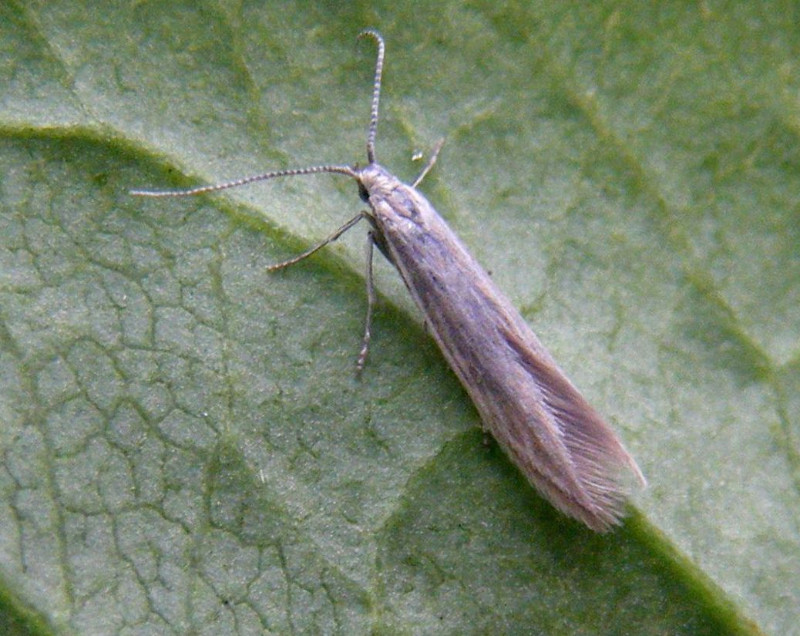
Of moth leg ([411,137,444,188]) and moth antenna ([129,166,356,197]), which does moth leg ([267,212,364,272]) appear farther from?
moth leg ([411,137,444,188])

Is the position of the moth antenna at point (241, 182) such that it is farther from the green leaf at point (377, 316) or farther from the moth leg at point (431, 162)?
the moth leg at point (431, 162)

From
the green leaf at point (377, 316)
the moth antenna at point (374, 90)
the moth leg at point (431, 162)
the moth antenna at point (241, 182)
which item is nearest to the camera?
the green leaf at point (377, 316)

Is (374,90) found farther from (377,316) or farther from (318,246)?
(377,316)

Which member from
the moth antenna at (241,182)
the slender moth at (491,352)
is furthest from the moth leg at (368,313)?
the moth antenna at (241,182)

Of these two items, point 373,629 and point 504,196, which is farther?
point 504,196

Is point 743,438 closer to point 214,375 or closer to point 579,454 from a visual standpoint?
point 579,454

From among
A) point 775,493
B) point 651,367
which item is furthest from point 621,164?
point 775,493
